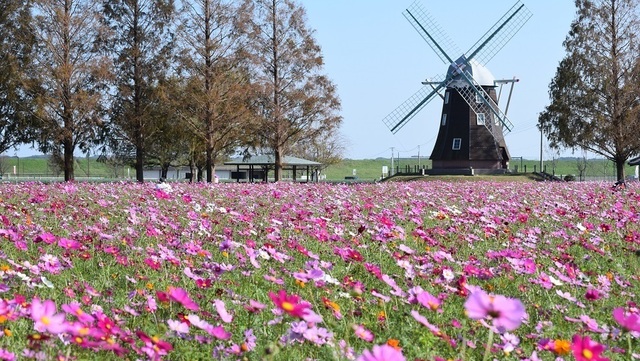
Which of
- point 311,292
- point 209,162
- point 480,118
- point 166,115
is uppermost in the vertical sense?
point 480,118

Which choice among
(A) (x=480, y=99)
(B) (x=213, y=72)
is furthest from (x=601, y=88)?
(B) (x=213, y=72)

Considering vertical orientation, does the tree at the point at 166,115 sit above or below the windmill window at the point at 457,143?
above

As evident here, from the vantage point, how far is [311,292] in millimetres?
3445

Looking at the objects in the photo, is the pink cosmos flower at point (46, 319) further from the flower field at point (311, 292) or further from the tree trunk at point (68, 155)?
the tree trunk at point (68, 155)

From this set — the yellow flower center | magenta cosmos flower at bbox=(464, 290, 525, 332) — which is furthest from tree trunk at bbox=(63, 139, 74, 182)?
magenta cosmos flower at bbox=(464, 290, 525, 332)

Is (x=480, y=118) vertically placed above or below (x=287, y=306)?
above

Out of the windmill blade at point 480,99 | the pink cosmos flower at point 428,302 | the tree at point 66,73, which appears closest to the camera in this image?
the pink cosmos flower at point 428,302

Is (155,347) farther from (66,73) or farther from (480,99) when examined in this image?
(480,99)

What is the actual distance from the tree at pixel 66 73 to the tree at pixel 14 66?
0.74 meters

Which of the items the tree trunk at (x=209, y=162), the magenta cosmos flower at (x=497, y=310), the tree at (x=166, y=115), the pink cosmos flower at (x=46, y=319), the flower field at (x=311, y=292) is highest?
the tree at (x=166, y=115)

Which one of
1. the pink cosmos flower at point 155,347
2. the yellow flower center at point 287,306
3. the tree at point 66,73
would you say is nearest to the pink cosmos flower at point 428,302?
the yellow flower center at point 287,306

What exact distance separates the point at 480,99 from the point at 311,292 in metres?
43.0

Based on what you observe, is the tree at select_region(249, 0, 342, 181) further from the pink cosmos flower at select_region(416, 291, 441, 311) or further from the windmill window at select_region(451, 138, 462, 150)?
the pink cosmos flower at select_region(416, 291, 441, 311)

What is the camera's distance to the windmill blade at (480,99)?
4434 centimetres
